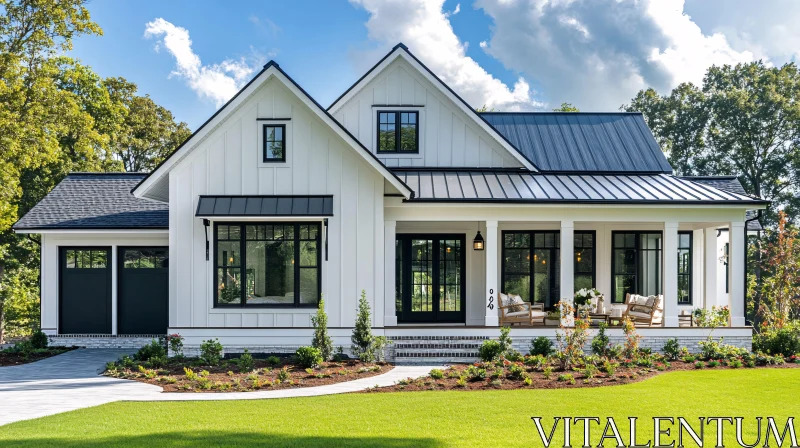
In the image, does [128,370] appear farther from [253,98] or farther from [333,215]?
[253,98]

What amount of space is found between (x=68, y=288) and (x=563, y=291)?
12.7 metres

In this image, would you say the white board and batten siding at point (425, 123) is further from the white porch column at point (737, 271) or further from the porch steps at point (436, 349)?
the white porch column at point (737, 271)

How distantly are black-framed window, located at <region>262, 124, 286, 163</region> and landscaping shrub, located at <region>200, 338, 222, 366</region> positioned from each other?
13.6 feet

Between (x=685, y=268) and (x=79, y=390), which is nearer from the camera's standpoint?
(x=79, y=390)

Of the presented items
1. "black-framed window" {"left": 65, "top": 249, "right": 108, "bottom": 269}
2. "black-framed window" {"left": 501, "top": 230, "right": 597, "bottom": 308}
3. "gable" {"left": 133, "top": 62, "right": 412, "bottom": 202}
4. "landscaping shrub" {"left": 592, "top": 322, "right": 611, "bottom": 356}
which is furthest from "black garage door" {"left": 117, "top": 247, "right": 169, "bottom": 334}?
"landscaping shrub" {"left": 592, "top": 322, "right": 611, "bottom": 356}

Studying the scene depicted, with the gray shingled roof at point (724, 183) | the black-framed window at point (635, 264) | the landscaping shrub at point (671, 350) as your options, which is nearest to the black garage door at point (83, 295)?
the black-framed window at point (635, 264)

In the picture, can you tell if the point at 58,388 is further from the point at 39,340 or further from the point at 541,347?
the point at 541,347

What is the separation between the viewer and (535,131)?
64.1 feet

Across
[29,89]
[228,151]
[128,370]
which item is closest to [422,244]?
[228,151]

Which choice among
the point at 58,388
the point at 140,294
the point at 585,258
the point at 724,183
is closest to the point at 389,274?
the point at 585,258

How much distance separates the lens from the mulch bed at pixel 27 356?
14.0 metres

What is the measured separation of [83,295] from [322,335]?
7.60 m

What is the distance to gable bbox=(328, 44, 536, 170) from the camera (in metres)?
17.0

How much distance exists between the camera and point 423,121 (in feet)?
56.1
